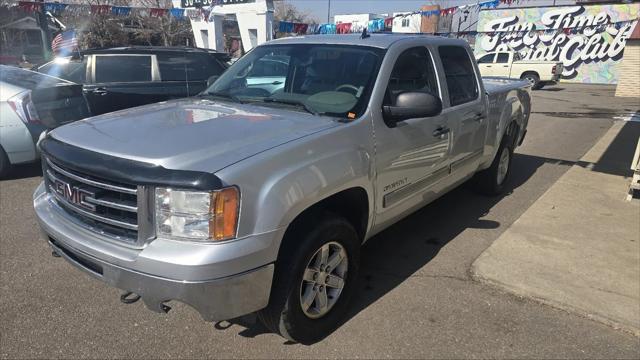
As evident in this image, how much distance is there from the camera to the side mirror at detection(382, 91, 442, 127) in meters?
3.17

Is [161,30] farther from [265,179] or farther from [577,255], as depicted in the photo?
[265,179]

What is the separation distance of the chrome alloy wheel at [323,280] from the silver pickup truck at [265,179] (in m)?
0.01

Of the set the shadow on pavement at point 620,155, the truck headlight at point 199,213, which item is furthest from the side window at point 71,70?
the shadow on pavement at point 620,155

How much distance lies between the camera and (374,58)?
348cm

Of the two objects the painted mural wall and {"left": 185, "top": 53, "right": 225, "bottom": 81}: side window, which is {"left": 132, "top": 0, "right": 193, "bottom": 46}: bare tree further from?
{"left": 185, "top": 53, "right": 225, "bottom": 81}: side window

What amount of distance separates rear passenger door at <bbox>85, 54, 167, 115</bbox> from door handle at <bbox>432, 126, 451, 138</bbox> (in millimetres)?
5251

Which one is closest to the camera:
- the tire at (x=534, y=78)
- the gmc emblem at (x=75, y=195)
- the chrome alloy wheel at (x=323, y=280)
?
the gmc emblem at (x=75, y=195)

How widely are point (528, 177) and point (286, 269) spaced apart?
5.50 metres

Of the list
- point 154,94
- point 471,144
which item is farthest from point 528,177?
point 154,94

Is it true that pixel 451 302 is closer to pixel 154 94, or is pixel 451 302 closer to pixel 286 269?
pixel 286 269

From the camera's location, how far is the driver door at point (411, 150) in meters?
3.28

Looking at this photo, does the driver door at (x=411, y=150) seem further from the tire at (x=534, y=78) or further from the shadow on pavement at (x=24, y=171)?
the tire at (x=534, y=78)

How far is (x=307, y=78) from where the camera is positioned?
3.63m

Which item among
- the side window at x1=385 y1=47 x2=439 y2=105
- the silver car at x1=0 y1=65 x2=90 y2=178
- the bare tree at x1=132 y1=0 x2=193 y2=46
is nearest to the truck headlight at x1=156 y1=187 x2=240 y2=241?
the side window at x1=385 y1=47 x2=439 y2=105
